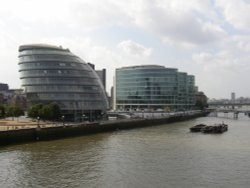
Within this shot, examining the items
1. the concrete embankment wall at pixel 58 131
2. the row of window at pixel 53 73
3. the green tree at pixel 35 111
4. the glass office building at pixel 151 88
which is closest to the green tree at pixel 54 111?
the green tree at pixel 35 111

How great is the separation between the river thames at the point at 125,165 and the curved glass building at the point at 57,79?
39674 mm

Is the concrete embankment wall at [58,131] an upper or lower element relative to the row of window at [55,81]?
lower

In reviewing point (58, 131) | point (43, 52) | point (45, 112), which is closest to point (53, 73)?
point (43, 52)

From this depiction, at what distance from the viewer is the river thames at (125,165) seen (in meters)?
30.8

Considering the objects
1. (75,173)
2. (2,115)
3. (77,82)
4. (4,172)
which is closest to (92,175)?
(75,173)

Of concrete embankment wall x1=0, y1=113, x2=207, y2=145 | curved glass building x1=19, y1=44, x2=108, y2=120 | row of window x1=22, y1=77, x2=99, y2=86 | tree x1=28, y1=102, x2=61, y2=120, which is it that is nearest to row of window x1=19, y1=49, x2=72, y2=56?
curved glass building x1=19, y1=44, x2=108, y2=120

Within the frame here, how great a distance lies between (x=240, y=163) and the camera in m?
39.2

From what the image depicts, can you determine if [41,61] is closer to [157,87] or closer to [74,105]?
[74,105]

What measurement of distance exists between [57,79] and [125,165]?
190ft

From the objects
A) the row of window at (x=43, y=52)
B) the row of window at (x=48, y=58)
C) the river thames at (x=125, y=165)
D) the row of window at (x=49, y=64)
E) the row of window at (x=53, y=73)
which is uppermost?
the row of window at (x=43, y=52)

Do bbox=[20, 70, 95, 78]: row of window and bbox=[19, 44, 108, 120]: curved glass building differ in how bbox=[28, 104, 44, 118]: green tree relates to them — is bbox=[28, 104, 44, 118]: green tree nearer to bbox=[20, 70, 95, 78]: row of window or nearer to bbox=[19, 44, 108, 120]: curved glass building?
bbox=[19, 44, 108, 120]: curved glass building

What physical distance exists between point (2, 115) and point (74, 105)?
1676 centimetres

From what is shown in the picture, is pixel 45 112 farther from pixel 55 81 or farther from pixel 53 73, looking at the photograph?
pixel 53 73

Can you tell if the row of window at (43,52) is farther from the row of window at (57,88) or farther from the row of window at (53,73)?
the row of window at (57,88)
